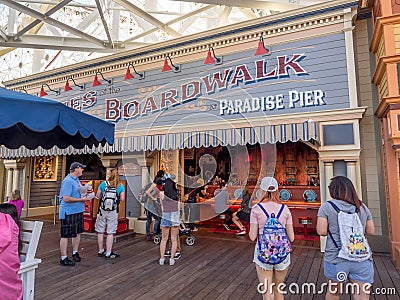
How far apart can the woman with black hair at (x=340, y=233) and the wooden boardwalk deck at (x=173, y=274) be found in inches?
46.6

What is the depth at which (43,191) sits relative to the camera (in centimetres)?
1029

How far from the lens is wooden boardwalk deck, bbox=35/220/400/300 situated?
10.3 ft

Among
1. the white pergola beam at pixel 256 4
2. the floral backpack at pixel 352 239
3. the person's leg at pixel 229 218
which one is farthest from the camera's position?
the person's leg at pixel 229 218

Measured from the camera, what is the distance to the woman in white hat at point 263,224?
2.18 meters

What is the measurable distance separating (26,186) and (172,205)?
26.4 ft

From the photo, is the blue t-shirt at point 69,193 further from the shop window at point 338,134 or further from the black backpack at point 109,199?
the shop window at point 338,134

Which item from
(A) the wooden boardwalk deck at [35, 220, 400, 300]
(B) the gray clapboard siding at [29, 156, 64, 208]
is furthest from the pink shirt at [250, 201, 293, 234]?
(B) the gray clapboard siding at [29, 156, 64, 208]

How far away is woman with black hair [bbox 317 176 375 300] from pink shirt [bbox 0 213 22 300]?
2182mm

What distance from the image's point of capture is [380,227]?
4809 millimetres

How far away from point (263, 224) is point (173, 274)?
2.10 meters

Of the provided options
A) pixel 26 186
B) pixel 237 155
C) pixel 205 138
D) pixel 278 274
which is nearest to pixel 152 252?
pixel 205 138

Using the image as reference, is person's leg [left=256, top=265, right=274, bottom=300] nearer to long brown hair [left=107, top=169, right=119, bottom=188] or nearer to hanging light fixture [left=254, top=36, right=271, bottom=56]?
long brown hair [left=107, top=169, right=119, bottom=188]

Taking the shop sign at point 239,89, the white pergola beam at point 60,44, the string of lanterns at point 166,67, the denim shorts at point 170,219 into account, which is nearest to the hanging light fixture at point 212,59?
the string of lanterns at point 166,67
